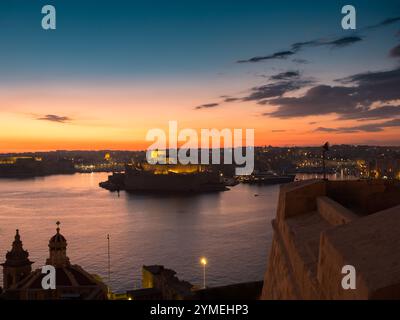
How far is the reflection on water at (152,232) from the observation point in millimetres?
22109

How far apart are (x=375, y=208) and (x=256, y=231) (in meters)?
26.0

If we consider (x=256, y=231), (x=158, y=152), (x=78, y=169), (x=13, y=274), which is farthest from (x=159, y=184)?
(x=78, y=169)

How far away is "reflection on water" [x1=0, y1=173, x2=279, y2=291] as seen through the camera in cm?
2211

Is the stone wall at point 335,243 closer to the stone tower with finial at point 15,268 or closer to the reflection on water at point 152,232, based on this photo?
the stone tower with finial at point 15,268

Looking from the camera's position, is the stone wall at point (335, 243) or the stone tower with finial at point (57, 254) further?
Answer: the stone tower with finial at point (57, 254)

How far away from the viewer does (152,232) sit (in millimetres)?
33250

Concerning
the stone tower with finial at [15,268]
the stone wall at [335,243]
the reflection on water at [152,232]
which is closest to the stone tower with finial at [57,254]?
the stone tower with finial at [15,268]

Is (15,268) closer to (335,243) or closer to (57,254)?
(57,254)

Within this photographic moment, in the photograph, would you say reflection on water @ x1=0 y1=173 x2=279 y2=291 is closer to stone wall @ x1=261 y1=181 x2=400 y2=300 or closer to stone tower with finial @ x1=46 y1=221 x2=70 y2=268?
stone tower with finial @ x1=46 y1=221 x2=70 y2=268

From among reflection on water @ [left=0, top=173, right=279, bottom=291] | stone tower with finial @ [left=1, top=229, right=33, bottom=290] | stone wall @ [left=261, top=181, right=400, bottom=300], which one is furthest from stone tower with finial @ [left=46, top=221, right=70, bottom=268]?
stone wall @ [left=261, top=181, right=400, bottom=300]

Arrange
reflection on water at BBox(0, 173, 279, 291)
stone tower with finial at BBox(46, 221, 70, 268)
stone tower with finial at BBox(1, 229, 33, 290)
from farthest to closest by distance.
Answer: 1. reflection on water at BBox(0, 173, 279, 291)
2. stone tower with finial at BBox(1, 229, 33, 290)
3. stone tower with finial at BBox(46, 221, 70, 268)

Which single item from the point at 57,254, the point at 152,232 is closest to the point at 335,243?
the point at 57,254
